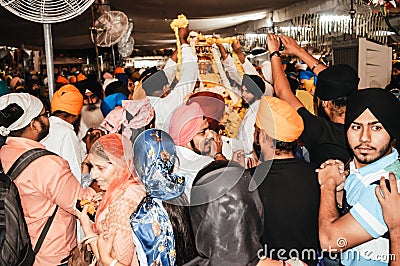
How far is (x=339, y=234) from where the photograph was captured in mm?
1842

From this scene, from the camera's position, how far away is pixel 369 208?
1811mm

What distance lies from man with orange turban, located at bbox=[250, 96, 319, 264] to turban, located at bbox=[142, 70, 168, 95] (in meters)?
0.41

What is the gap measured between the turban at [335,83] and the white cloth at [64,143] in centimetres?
150

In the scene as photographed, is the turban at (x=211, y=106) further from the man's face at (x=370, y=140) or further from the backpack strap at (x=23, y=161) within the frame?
the backpack strap at (x=23, y=161)

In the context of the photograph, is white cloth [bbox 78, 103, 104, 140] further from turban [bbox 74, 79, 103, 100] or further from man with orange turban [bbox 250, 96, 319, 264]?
man with orange turban [bbox 250, 96, 319, 264]

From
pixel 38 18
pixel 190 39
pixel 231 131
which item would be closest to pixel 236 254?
pixel 231 131

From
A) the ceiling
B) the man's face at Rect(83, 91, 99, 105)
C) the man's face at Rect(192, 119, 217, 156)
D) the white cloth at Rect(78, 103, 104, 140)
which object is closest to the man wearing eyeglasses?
the man's face at Rect(192, 119, 217, 156)

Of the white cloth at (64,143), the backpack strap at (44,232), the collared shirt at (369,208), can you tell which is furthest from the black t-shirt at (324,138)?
the white cloth at (64,143)

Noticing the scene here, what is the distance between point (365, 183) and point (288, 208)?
34cm

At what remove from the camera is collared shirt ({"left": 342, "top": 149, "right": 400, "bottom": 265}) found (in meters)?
1.80

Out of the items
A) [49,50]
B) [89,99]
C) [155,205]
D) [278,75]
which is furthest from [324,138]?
[89,99]

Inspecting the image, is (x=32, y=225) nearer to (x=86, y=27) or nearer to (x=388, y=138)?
(x=388, y=138)

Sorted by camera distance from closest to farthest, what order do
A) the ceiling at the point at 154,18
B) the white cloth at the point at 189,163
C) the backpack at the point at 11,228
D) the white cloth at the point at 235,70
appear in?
the white cloth at the point at 189,163, the backpack at the point at 11,228, the white cloth at the point at 235,70, the ceiling at the point at 154,18

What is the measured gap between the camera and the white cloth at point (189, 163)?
1.77 metres
